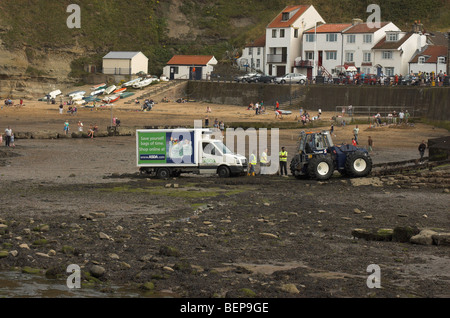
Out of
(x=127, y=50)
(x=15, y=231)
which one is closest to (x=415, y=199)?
(x=15, y=231)

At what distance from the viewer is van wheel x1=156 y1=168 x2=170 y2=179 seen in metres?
32.8

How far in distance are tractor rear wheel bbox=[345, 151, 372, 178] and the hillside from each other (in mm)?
63018

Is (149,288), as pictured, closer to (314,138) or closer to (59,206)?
(59,206)

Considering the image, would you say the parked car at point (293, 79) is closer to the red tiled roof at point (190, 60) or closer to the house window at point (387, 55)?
the house window at point (387, 55)

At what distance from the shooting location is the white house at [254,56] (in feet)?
290

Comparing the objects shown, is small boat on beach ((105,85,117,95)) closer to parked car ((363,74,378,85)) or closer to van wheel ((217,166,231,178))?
parked car ((363,74,378,85))

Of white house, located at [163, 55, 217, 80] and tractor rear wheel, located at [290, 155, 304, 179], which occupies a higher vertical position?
white house, located at [163, 55, 217, 80]

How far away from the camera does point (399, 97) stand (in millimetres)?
65500

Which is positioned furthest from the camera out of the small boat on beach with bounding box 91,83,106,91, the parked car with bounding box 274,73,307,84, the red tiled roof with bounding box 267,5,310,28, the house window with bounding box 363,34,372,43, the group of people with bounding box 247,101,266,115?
the red tiled roof with bounding box 267,5,310,28

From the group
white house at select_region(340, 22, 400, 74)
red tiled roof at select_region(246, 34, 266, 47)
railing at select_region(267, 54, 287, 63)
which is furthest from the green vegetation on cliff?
white house at select_region(340, 22, 400, 74)

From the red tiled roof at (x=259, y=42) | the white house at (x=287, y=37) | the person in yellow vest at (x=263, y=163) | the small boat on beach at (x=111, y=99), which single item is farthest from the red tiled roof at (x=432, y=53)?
the person in yellow vest at (x=263, y=163)

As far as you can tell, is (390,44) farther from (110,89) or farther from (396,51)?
(110,89)

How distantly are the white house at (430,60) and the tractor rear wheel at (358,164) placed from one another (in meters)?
42.7
